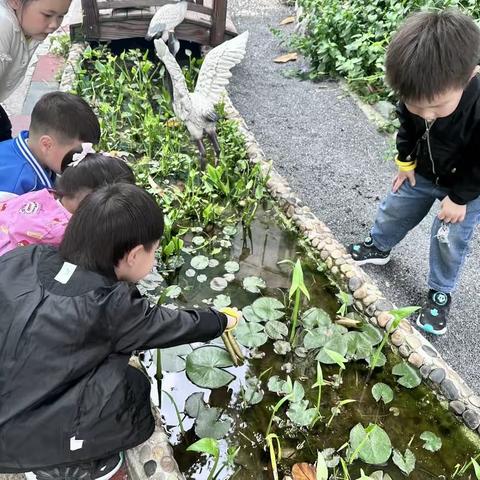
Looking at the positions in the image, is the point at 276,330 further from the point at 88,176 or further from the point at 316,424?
the point at 88,176

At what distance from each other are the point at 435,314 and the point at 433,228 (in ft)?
1.28

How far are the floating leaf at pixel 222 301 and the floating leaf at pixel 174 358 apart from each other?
257mm

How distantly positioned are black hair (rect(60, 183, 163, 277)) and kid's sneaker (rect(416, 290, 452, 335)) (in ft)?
4.67

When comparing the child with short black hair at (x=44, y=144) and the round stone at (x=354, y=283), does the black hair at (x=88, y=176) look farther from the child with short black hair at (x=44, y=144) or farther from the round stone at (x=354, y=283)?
the round stone at (x=354, y=283)

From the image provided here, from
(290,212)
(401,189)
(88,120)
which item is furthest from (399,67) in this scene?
(88,120)

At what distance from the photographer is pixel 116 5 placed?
12.8 feet

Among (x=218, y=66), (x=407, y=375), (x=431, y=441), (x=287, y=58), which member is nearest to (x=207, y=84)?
(x=218, y=66)

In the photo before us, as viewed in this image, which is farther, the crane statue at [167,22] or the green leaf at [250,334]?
the crane statue at [167,22]

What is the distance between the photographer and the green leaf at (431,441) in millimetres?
1706

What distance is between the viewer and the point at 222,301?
217cm

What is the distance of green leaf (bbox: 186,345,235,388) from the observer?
1839 millimetres

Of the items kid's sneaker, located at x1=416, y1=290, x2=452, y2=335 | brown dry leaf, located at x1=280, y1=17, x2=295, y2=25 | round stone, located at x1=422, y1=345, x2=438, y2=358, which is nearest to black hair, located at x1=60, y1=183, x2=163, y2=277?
round stone, located at x1=422, y1=345, x2=438, y2=358

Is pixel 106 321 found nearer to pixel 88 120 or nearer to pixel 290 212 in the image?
Answer: pixel 88 120

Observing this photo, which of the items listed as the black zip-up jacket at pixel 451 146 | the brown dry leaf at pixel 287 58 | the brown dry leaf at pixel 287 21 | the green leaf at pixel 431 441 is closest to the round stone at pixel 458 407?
the green leaf at pixel 431 441
